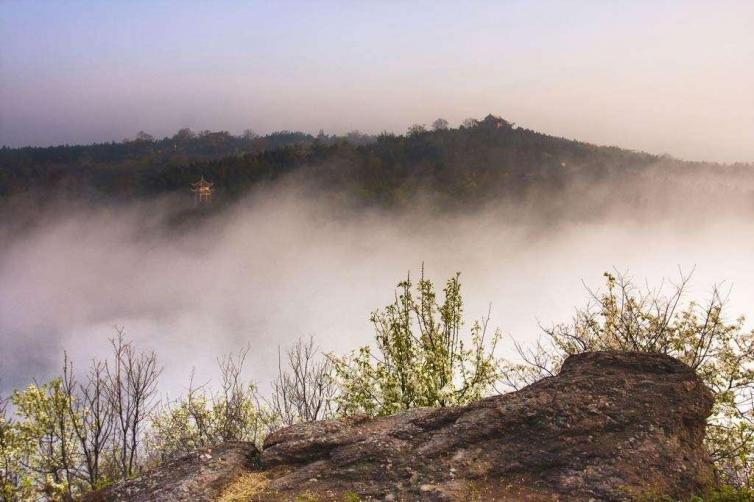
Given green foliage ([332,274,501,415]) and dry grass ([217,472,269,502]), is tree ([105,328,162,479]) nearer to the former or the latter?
dry grass ([217,472,269,502])

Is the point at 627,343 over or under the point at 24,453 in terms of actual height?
over

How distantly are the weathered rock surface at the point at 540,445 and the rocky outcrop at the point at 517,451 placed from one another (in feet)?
0.09

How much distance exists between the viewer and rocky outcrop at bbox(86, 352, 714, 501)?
1043cm

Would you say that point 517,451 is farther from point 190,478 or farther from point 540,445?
point 190,478

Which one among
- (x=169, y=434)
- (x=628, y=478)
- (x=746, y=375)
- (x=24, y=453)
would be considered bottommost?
(x=169, y=434)

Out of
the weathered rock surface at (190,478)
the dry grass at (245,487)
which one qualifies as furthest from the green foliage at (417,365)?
the dry grass at (245,487)

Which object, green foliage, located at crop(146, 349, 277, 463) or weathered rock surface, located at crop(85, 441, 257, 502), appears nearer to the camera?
weathered rock surface, located at crop(85, 441, 257, 502)

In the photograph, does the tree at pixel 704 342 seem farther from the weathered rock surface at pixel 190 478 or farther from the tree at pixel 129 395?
the tree at pixel 129 395

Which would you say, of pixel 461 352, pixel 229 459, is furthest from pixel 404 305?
pixel 229 459

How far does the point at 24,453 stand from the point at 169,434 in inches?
719

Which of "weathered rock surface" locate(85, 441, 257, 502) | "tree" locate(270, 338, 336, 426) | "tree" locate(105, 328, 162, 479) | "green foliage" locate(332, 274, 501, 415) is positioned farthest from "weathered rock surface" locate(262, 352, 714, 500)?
"tree" locate(270, 338, 336, 426)

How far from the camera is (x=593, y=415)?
38.6 ft

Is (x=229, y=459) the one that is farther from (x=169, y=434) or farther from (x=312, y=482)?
(x=169, y=434)

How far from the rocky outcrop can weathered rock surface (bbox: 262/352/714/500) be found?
0.03 meters
